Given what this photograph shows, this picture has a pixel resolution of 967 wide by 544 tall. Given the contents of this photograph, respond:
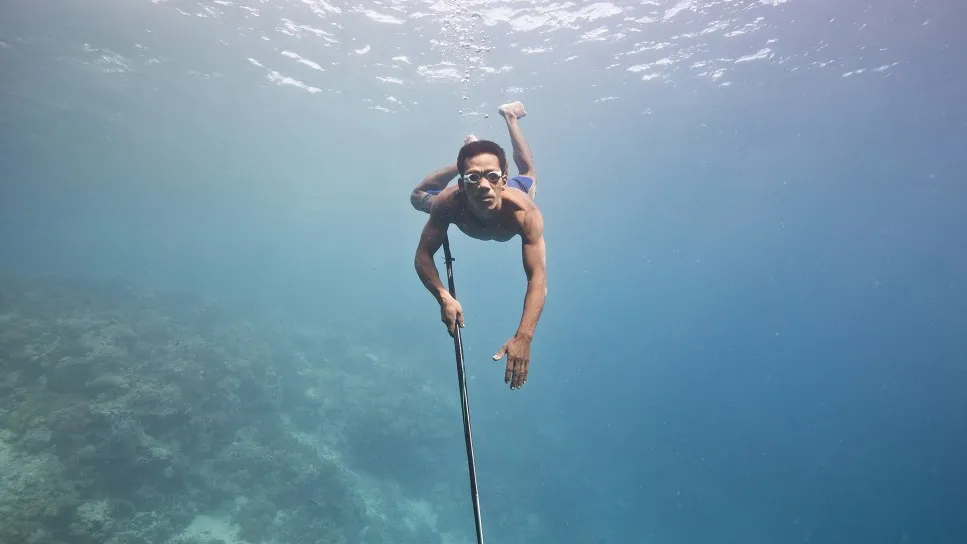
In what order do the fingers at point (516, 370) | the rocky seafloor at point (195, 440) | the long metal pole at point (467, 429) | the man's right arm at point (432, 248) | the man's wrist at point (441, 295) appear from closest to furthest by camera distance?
the long metal pole at point (467, 429)
the fingers at point (516, 370)
the man's wrist at point (441, 295)
the man's right arm at point (432, 248)
the rocky seafloor at point (195, 440)

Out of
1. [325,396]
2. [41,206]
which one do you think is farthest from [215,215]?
[325,396]

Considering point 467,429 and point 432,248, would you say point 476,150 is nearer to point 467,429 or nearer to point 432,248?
point 432,248

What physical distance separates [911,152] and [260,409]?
39.6m

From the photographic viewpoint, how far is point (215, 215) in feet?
271

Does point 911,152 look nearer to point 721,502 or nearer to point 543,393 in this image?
point 721,502

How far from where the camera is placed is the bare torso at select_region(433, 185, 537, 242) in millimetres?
4301

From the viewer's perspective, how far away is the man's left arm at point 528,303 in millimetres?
2998

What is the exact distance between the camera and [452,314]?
347 cm

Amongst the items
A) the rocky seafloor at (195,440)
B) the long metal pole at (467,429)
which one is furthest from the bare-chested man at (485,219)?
the rocky seafloor at (195,440)

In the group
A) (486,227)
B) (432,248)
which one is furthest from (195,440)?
(486,227)

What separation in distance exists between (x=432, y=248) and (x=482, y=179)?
0.95m

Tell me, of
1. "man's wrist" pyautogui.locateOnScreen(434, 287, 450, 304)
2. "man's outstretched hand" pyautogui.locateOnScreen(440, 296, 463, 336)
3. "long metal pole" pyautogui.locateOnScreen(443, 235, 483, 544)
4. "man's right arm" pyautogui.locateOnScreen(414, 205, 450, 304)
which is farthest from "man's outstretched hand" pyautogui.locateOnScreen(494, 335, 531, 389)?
"man's right arm" pyautogui.locateOnScreen(414, 205, 450, 304)

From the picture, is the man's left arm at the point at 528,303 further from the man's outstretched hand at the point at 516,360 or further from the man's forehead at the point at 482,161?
the man's forehead at the point at 482,161

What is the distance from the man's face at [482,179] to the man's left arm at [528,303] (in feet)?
1.51
